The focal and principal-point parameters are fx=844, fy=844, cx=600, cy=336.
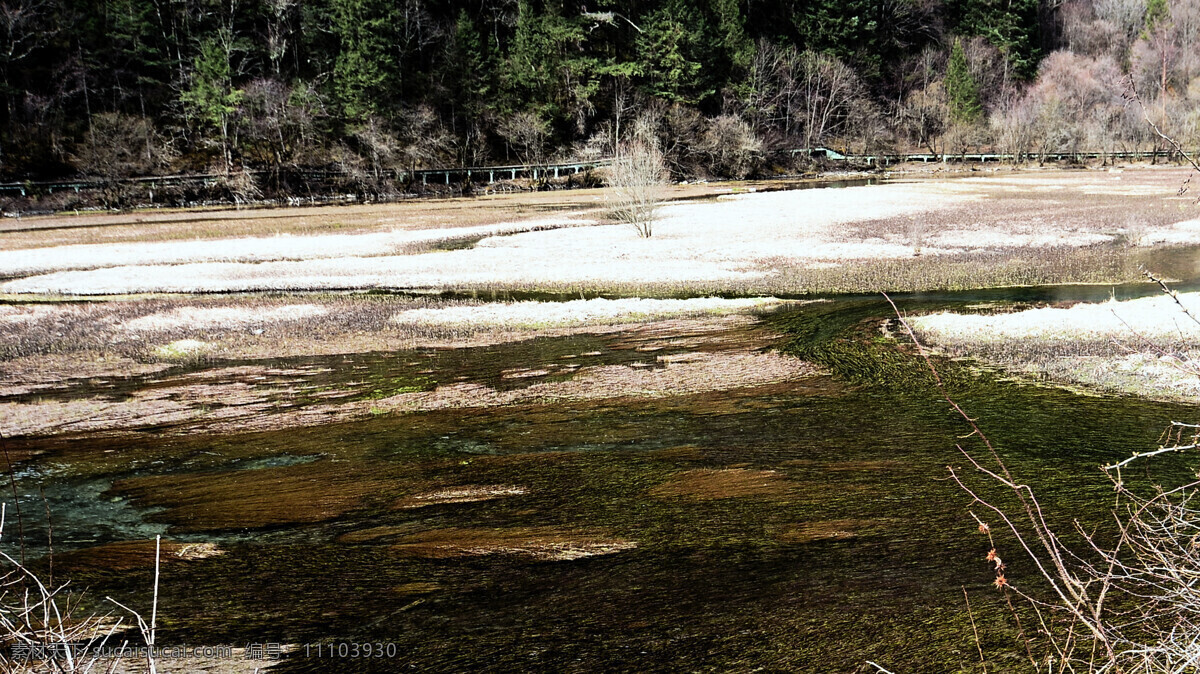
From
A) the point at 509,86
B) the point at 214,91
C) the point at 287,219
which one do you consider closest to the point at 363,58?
the point at 214,91

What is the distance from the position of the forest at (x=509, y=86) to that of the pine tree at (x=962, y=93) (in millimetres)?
247

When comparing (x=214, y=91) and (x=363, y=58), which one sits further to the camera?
(x=363, y=58)

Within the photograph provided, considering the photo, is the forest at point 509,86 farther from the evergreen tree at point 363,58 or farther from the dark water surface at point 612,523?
the dark water surface at point 612,523

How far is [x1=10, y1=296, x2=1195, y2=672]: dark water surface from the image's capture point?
6.10 meters

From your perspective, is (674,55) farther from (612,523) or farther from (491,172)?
(612,523)

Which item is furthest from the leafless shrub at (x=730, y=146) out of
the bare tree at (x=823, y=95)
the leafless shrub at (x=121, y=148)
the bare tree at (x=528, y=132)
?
the leafless shrub at (x=121, y=148)

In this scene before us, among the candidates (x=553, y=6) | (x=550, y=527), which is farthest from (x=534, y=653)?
(x=553, y=6)

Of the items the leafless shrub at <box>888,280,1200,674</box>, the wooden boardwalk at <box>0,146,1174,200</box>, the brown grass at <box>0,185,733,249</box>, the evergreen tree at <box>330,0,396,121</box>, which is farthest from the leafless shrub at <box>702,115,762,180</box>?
the leafless shrub at <box>888,280,1200,674</box>

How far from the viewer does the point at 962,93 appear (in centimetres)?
9394

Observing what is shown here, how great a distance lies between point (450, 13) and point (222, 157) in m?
30.3

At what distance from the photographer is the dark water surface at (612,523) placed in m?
6.10

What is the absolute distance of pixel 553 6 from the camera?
83.2 metres

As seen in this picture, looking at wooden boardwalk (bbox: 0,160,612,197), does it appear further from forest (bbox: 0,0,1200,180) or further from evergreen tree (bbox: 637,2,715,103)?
evergreen tree (bbox: 637,2,715,103)

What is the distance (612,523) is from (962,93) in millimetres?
98979
